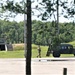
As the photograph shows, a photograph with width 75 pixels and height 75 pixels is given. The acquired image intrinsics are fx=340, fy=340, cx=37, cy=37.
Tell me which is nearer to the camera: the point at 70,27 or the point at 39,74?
the point at 70,27

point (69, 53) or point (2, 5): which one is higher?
point (2, 5)

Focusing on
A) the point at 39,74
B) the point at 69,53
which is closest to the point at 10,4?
the point at 39,74

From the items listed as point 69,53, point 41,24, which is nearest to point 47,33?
point 41,24

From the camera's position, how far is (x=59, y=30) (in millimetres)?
9359

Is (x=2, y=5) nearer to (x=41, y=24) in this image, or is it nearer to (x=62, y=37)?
(x=41, y=24)

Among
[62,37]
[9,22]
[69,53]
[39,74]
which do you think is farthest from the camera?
[69,53]

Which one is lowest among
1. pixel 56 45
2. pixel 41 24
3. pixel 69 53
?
pixel 69 53

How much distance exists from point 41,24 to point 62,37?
2.31 feet

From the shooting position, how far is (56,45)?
9336mm

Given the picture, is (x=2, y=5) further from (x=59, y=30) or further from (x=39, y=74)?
(x=39, y=74)

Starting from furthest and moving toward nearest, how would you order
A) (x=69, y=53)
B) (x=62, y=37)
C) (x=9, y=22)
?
1. (x=69, y=53)
2. (x=9, y=22)
3. (x=62, y=37)

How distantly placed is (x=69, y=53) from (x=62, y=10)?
3575 cm

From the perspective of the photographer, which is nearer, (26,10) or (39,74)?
(26,10)

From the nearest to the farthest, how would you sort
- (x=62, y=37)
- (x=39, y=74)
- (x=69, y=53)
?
(x=62, y=37)
(x=39, y=74)
(x=69, y=53)
